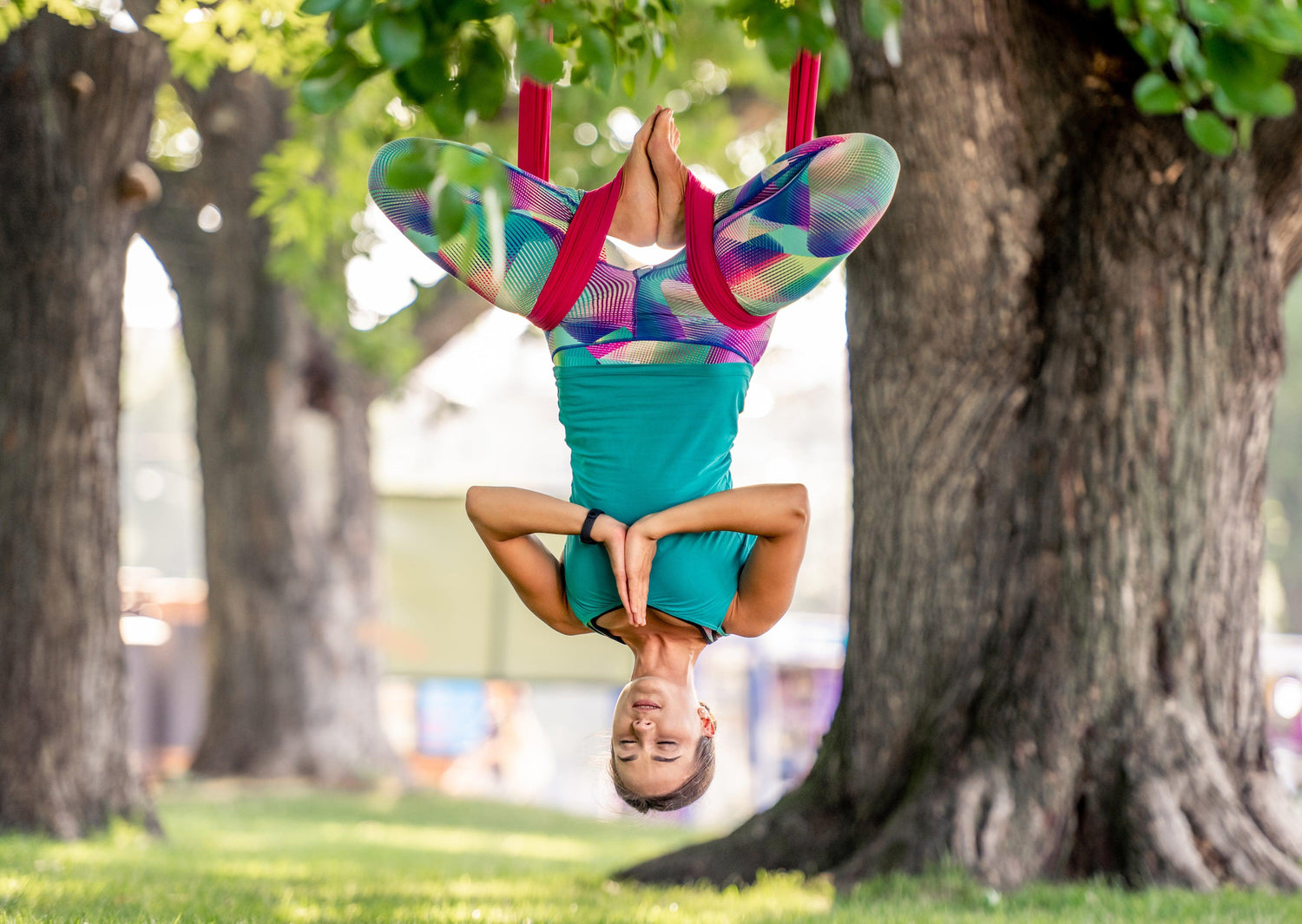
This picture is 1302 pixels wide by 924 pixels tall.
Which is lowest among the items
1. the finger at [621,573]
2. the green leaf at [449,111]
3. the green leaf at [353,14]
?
the finger at [621,573]

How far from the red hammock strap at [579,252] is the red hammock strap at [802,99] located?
53 cm

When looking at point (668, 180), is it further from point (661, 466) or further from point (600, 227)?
point (661, 466)

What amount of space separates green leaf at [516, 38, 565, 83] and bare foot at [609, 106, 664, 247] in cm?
166

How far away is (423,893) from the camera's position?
4758 millimetres

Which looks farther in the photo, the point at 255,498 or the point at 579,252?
the point at 255,498

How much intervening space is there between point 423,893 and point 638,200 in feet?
8.91

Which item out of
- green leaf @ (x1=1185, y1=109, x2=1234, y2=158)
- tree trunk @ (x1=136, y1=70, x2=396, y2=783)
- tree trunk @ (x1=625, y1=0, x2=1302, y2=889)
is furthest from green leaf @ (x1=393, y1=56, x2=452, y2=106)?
tree trunk @ (x1=136, y1=70, x2=396, y2=783)

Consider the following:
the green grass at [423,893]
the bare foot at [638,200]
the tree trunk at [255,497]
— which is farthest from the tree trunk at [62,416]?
the tree trunk at [255,497]

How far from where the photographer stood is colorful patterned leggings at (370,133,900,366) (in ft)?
11.3

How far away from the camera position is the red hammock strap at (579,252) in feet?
11.8

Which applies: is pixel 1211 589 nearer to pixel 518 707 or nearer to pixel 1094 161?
pixel 1094 161

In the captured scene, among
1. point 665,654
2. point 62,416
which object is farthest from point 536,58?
point 62,416

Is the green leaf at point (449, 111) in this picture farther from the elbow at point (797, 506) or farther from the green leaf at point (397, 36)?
the elbow at point (797, 506)

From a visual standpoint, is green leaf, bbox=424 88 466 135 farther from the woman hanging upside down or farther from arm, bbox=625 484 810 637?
arm, bbox=625 484 810 637
